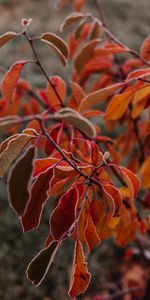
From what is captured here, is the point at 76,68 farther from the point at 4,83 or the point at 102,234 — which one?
the point at 102,234

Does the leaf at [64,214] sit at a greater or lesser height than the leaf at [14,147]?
lesser

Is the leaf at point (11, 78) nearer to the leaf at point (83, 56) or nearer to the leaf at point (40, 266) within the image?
the leaf at point (83, 56)

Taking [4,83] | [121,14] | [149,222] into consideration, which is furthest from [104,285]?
[121,14]

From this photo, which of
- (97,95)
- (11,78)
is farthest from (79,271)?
(11,78)

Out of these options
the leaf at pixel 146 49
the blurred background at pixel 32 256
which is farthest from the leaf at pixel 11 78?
the blurred background at pixel 32 256

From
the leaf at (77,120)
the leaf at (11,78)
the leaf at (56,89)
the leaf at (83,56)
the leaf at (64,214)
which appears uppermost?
the leaf at (11,78)

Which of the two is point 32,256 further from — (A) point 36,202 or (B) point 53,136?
(A) point 36,202

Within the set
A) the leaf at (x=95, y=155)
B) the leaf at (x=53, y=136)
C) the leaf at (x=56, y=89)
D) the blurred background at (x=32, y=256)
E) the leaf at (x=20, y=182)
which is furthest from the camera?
the blurred background at (x=32, y=256)
